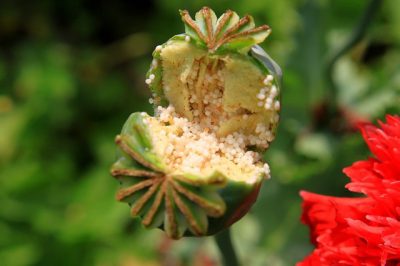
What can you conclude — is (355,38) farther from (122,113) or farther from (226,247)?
(122,113)

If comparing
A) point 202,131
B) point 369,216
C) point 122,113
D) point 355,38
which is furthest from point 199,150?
point 122,113

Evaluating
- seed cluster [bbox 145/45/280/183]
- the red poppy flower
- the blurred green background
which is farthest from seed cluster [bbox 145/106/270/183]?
the blurred green background

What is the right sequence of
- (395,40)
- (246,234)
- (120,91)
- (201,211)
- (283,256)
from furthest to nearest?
1. (120,91)
2. (395,40)
3. (246,234)
4. (283,256)
5. (201,211)

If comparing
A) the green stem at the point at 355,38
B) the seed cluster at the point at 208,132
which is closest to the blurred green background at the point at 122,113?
the green stem at the point at 355,38

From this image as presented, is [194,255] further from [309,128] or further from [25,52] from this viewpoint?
[25,52]

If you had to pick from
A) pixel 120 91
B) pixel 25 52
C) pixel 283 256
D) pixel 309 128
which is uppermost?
pixel 25 52

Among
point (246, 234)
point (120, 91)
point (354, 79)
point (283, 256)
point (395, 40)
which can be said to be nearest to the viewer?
point (283, 256)

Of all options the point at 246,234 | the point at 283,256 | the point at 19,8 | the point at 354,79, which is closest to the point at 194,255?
the point at 246,234
